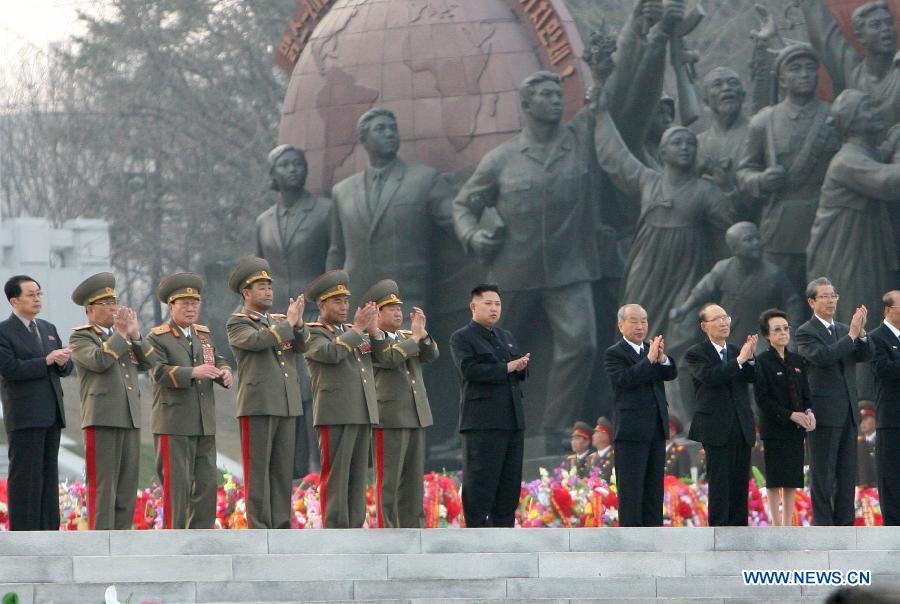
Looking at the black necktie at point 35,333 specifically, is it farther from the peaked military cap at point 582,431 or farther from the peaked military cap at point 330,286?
the peaked military cap at point 582,431

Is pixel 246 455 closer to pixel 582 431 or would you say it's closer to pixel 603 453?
pixel 603 453

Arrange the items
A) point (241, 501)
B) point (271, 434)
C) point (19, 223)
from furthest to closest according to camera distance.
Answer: point (19, 223) < point (241, 501) < point (271, 434)

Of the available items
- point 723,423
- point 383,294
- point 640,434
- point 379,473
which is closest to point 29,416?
point 379,473

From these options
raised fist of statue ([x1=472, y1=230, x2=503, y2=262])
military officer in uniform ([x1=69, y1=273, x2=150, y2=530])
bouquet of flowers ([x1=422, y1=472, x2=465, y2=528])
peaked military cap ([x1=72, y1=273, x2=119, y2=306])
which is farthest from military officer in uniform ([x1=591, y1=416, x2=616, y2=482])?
peaked military cap ([x1=72, y1=273, x2=119, y2=306])

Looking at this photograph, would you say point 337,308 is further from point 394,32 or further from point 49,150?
point 49,150

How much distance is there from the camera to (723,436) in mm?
10039

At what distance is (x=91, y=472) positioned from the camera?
9703 mm

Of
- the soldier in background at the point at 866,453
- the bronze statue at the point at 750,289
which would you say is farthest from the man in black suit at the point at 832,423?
the bronze statue at the point at 750,289

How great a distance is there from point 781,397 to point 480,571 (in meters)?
1.74

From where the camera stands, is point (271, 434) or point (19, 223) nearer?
point (271, 434)

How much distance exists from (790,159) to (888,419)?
521 cm

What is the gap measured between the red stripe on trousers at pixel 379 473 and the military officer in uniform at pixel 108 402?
1085mm

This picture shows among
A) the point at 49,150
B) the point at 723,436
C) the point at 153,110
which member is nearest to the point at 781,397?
the point at 723,436

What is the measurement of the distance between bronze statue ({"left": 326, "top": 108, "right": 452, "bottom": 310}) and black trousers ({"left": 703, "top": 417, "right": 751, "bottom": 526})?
22.4 feet
